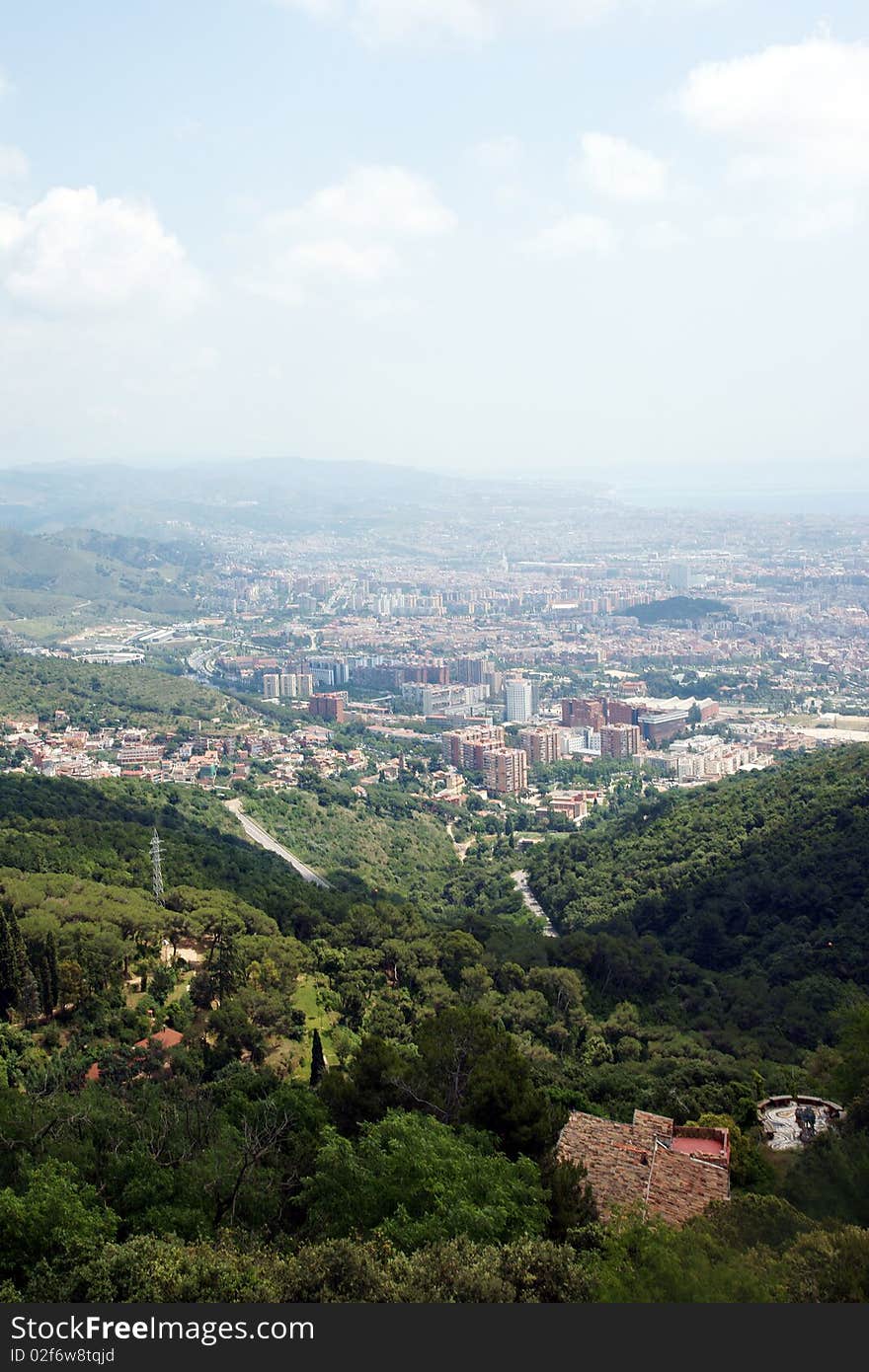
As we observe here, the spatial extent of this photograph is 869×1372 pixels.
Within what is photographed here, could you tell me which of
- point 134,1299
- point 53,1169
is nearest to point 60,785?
point 53,1169

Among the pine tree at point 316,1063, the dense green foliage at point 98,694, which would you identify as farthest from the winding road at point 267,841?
the pine tree at point 316,1063

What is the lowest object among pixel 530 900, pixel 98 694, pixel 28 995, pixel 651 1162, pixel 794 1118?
pixel 530 900

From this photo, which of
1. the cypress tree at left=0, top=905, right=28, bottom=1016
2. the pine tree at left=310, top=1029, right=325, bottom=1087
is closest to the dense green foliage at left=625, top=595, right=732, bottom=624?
the pine tree at left=310, top=1029, right=325, bottom=1087

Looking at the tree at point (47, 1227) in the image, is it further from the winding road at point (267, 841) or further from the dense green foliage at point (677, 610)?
the dense green foliage at point (677, 610)

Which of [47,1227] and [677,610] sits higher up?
[47,1227]

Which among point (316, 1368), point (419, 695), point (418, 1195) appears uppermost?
point (316, 1368)

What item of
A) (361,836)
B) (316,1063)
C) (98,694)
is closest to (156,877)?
(316,1063)

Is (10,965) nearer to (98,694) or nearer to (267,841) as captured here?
(267,841)

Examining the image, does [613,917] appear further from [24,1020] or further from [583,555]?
[583,555]
